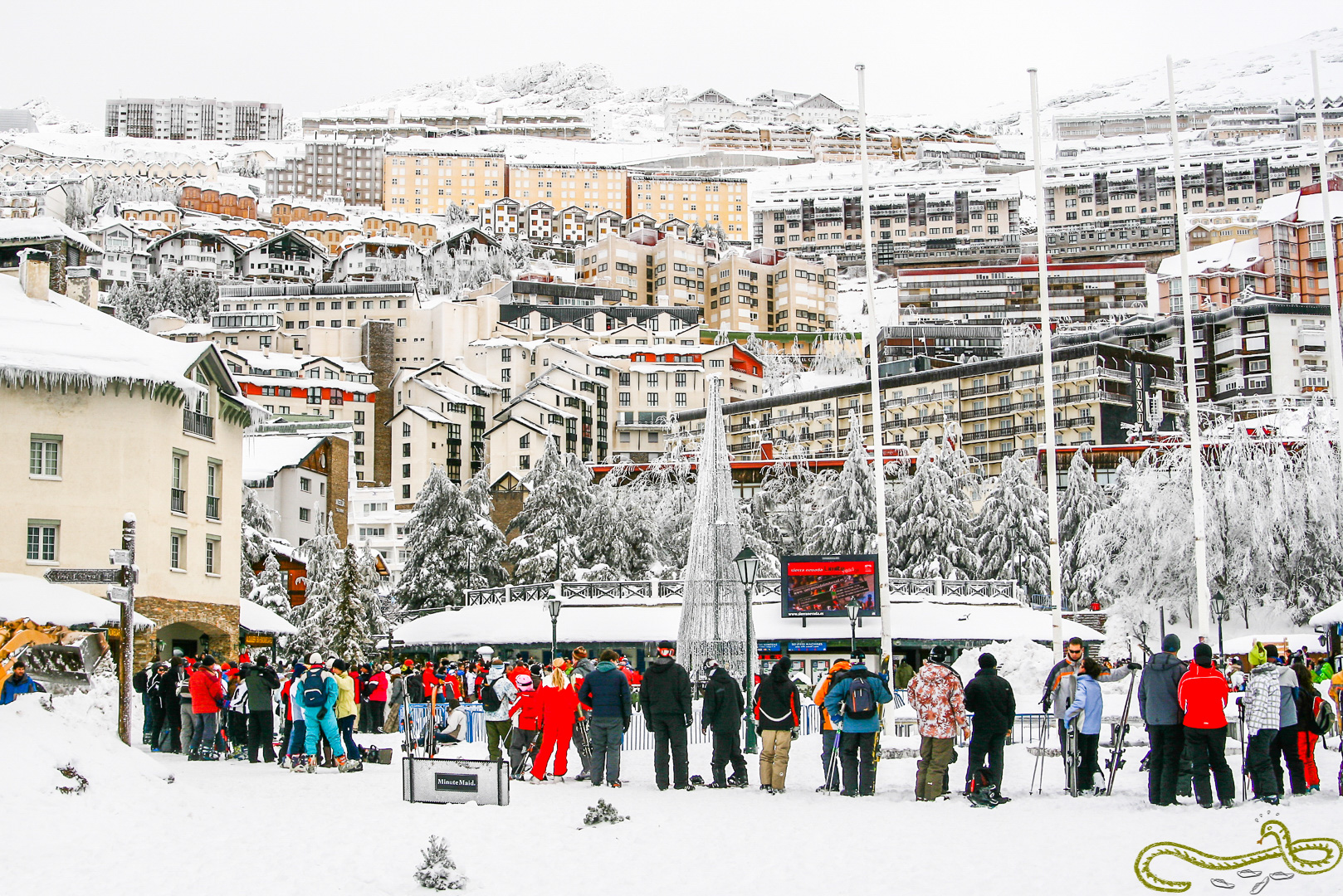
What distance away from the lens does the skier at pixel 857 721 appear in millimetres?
15086

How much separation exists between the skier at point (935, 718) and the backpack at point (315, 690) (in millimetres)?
7401

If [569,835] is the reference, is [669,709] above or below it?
above

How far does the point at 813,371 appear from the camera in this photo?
12650 cm

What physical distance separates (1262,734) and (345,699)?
37.4 feet

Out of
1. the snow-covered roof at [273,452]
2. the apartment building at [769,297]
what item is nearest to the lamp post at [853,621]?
the snow-covered roof at [273,452]

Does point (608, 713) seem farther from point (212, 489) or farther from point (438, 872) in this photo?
point (212, 489)

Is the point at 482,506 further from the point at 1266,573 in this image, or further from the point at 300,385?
the point at 300,385

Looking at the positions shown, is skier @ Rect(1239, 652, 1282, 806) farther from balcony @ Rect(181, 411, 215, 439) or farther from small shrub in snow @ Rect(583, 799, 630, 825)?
balcony @ Rect(181, 411, 215, 439)

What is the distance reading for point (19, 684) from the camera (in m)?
15.9

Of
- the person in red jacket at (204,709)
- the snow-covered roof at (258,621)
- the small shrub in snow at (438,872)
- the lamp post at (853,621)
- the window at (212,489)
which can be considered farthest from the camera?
the snow-covered roof at (258,621)

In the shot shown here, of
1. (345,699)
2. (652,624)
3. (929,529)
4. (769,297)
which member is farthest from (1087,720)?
(769,297)

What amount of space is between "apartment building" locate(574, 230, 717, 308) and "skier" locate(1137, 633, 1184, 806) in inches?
5850

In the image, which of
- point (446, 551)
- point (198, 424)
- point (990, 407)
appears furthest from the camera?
point (990, 407)

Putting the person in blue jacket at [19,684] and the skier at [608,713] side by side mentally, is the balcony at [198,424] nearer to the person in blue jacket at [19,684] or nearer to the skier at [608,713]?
the person in blue jacket at [19,684]
